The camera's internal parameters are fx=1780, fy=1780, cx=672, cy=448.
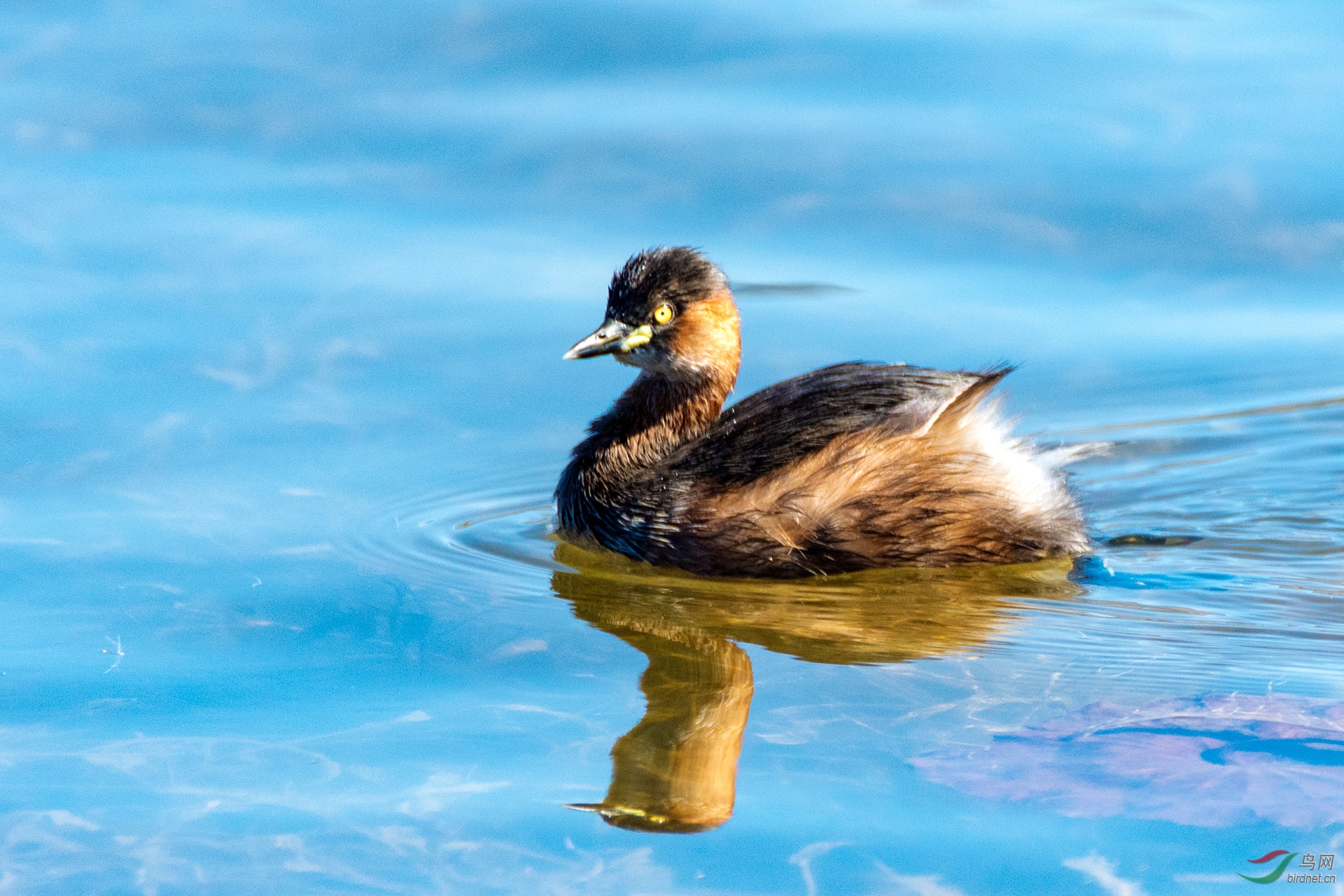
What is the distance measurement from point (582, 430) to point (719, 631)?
70.7 inches

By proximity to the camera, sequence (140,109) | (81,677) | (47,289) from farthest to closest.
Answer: (140,109) < (47,289) < (81,677)

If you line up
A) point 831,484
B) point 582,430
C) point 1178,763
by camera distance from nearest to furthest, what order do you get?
point 1178,763 < point 831,484 < point 582,430

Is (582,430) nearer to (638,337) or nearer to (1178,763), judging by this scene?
(638,337)

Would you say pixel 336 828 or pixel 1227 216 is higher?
pixel 1227 216

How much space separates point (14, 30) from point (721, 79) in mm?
3800

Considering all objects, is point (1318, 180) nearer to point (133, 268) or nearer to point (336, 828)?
point (133, 268)

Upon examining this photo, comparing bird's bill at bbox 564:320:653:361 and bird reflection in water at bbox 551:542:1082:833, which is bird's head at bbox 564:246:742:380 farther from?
bird reflection in water at bbox 551:542:1082:833

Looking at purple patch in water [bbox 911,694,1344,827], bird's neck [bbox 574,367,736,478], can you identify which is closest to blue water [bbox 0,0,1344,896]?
purple patch in water [bbox 911,694,1344,827]

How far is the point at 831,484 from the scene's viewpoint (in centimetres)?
565

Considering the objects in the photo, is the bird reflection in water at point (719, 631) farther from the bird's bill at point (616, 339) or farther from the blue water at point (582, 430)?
the bird's bill at point (616, 339)

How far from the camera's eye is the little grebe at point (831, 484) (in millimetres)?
5637

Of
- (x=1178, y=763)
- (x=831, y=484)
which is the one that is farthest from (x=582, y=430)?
(x=1178, y=763)

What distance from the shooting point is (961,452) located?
19.0 ft

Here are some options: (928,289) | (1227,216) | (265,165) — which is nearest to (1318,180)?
(1227,216)
